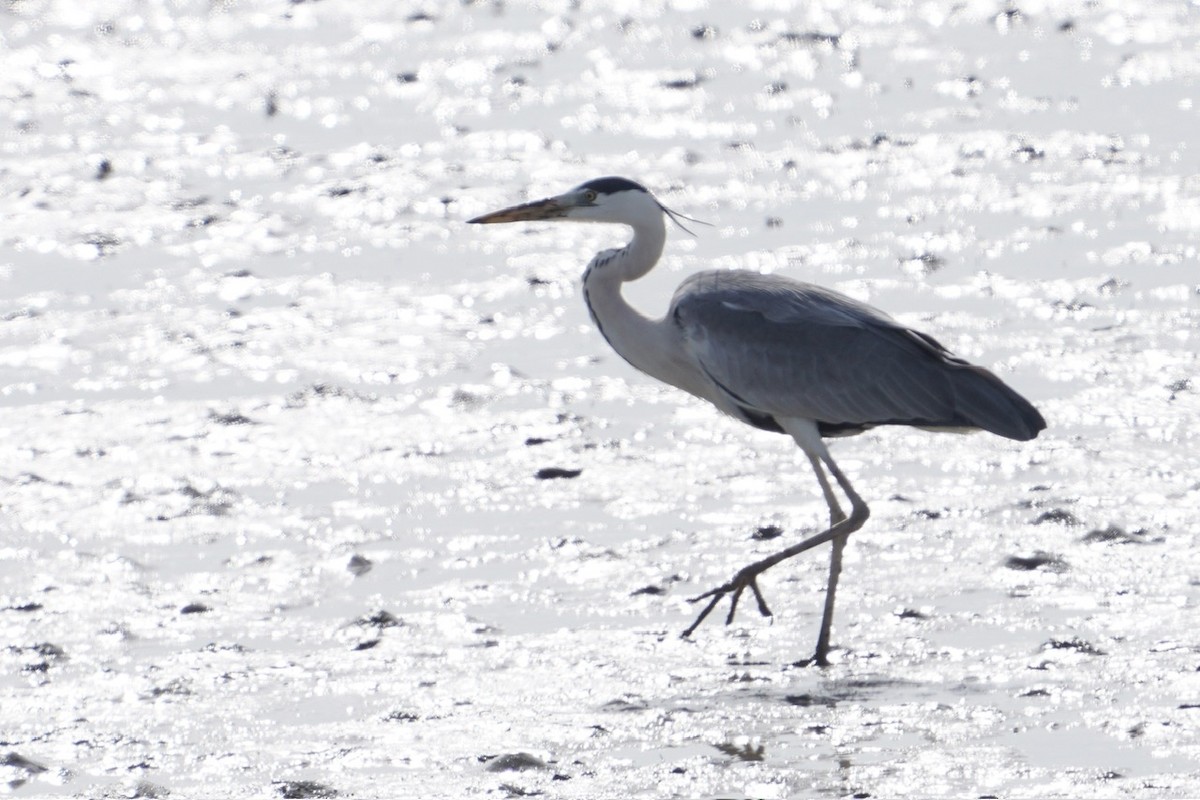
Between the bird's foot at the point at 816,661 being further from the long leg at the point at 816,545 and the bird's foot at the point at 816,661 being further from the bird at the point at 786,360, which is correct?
the bird at the point at 786,360

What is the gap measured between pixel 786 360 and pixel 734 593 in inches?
37.2

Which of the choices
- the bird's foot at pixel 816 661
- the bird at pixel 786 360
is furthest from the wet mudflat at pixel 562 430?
the bird at pixel 786 360

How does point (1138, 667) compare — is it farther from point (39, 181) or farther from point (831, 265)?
point (39, 181)

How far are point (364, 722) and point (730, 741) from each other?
1.02 meters

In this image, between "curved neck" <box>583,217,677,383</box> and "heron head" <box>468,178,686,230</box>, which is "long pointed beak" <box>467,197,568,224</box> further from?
"curved neck" <box>583,217,677,383</box>

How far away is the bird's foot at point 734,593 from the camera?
20.7ft

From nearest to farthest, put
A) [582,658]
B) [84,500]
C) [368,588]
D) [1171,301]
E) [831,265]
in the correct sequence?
[582,658]
[368,588]
[84,500]
[1171,301]
[831,265]

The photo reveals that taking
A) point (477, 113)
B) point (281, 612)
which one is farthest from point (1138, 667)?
point (477, 113)

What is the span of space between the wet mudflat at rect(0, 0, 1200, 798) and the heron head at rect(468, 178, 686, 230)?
Answer: 977 mm

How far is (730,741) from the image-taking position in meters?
5.66

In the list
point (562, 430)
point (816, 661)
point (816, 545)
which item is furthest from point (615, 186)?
point (816, 661)

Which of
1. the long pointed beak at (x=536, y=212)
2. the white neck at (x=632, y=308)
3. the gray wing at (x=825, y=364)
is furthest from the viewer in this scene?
the long pointed beak at (x=536, y=212)

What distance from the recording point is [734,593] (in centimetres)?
641

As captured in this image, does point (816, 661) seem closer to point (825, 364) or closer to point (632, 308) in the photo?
point (825, 364)
